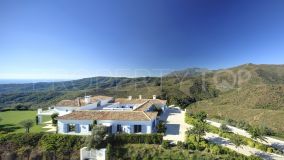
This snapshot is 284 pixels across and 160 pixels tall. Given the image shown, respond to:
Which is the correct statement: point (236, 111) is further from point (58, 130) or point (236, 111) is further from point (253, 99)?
point (58, 130)

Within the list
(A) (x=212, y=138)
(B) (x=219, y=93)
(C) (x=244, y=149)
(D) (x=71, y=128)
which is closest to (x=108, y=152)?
(D) (x=71, y=128)

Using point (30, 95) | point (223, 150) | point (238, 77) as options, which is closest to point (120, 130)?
point (223, 150)

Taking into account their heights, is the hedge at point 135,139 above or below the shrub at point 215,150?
above

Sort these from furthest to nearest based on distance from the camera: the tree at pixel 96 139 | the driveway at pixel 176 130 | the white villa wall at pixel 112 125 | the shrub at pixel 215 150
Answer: the white villa wall at pixel 112 125, the driveway at pixel 176 130, the tree at pixel 96 139, the shrub at pixel 215 150

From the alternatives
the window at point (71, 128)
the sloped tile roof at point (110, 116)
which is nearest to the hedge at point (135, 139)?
the sloped tile roof at point (110, 116)

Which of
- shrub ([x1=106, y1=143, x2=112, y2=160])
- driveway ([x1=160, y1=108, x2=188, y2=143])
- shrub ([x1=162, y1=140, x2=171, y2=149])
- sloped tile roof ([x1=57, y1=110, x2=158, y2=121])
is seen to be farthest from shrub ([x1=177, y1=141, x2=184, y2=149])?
shrub ([x1=106, y1=143, x2=112, y2=160])

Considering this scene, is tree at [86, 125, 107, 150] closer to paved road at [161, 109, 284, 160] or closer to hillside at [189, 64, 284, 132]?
paved road at [161, 109, 284, 160]

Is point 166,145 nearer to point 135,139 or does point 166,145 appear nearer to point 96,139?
point 135,139

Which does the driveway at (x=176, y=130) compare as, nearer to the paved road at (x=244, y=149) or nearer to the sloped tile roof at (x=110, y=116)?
the sloped tile roof at (x=110, y=116)
